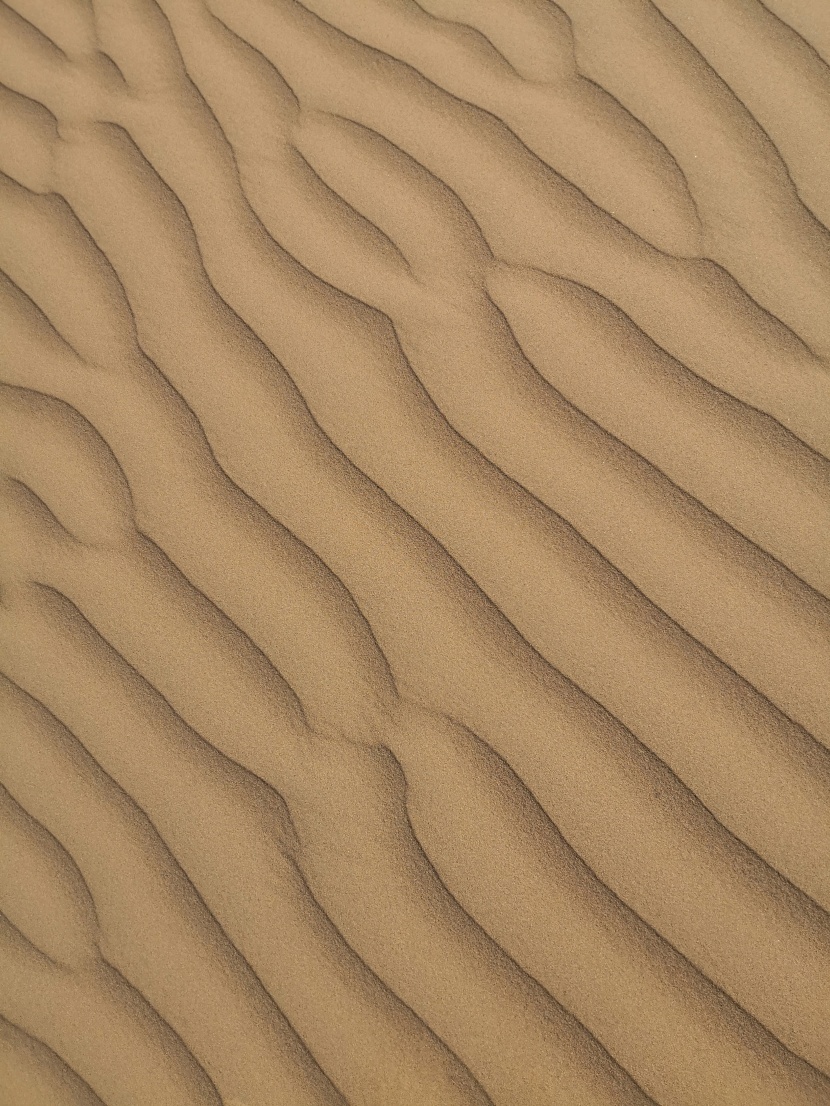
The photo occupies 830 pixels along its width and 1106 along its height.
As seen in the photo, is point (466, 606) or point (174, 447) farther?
point (174, 447)

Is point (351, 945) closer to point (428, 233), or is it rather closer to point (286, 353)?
point (286, 353)

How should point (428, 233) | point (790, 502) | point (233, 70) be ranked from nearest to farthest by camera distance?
point (790, 502), point (428, 233), point (233, 70)

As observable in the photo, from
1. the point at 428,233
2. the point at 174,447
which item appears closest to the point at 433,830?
the point at 174,447

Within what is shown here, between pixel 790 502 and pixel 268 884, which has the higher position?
pixel 790 502

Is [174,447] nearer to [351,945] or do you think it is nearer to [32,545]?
[32,545]

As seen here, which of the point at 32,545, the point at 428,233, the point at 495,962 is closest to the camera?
the point at 495,962

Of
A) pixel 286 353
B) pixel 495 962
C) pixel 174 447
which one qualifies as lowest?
pixel 495 962
